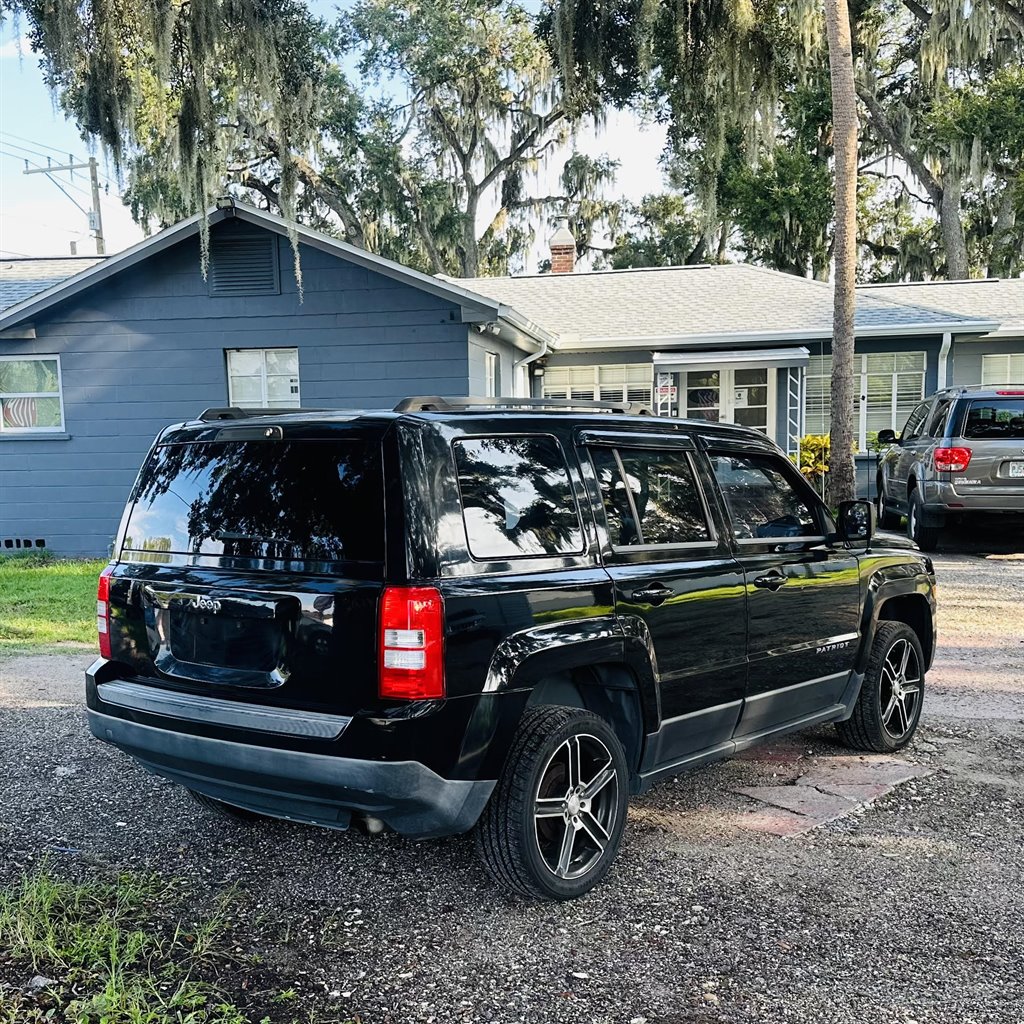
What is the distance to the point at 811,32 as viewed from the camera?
581 inches

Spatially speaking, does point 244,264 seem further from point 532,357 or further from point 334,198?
point 334,198

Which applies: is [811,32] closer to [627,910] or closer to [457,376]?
[457,376]

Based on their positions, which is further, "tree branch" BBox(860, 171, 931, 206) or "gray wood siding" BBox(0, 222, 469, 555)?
"tree branch" BBox(860, 171, 931, 206)

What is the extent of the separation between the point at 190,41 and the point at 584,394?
947 centimetres

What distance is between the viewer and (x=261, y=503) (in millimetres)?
3652

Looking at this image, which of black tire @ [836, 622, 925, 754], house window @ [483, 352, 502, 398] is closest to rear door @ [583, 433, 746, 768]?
black tire @ [836, 622, 925, 754]

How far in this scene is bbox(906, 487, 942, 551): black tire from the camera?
12875 mm

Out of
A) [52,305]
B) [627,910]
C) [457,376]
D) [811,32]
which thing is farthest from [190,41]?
[627,910]

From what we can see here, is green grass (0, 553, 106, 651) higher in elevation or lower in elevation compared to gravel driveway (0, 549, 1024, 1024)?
higher

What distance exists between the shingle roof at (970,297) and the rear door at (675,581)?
1578 cm

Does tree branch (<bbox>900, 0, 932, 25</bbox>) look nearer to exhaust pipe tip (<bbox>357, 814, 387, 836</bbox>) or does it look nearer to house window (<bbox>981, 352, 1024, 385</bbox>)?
house window (<bbox>981, 352, 1024, 385</bbox>)

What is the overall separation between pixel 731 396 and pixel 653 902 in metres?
16.3

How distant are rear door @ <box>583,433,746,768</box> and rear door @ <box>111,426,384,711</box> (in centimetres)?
104

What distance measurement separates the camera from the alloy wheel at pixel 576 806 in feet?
12.2
